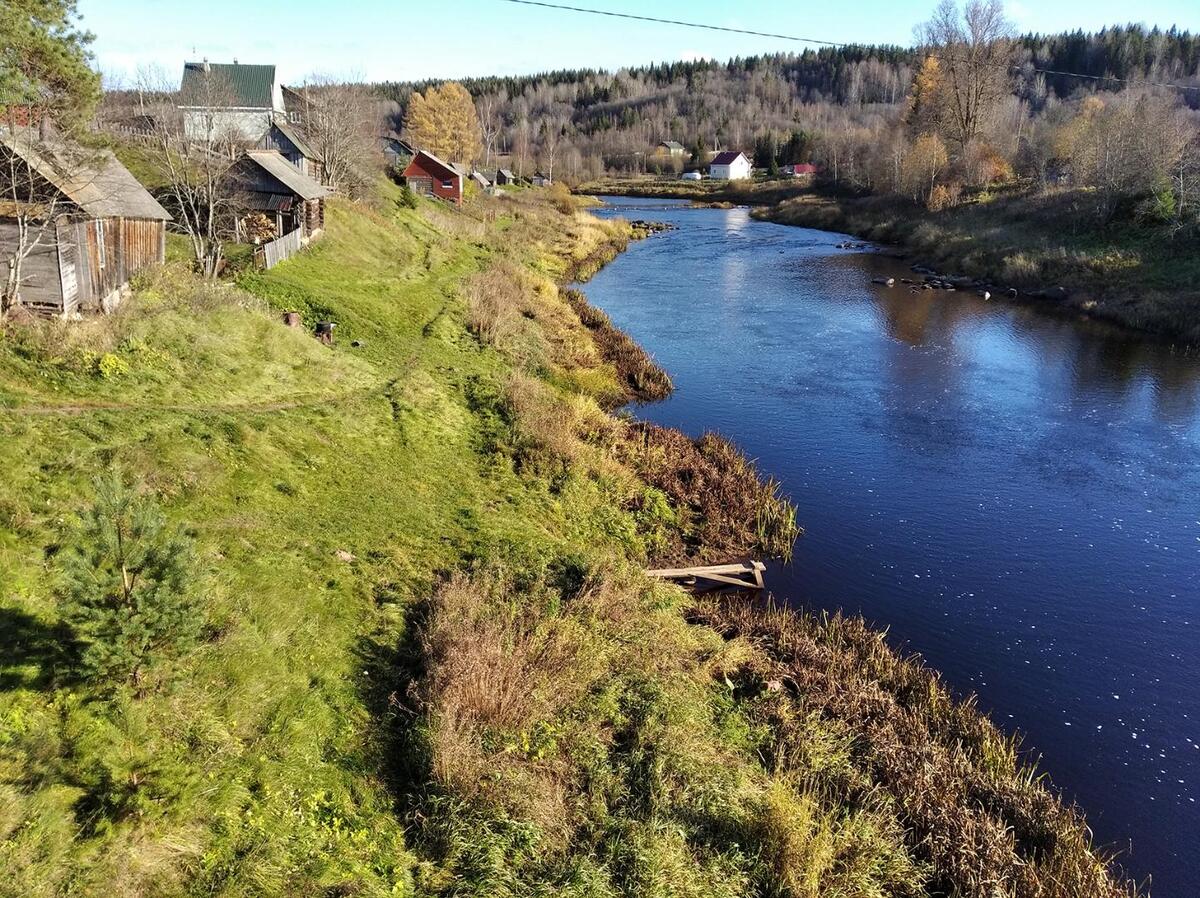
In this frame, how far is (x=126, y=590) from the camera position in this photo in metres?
8.39

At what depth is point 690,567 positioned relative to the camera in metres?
17.0

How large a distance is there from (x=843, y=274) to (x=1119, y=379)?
24878 mm

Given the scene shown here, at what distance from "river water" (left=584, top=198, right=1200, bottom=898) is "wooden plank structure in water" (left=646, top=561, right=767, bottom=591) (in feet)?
2.11

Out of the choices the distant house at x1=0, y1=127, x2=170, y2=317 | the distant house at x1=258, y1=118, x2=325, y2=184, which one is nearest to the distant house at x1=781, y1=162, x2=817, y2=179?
the distant house at x1=258, y1=118, x2=325, y2=184

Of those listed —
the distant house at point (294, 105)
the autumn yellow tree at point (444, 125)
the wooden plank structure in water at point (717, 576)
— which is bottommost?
the wooden plank structure in water at point (717, 576)

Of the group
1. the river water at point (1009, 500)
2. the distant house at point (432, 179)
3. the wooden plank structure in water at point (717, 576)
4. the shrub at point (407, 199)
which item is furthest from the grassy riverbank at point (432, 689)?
the distant house at point (432, 179)

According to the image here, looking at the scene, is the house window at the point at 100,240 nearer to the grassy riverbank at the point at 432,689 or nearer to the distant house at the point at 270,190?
the grassy riverbank at the point at 432,689

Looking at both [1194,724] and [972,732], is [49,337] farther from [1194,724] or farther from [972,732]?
[1194,724]

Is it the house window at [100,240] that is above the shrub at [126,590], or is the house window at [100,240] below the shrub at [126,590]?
above

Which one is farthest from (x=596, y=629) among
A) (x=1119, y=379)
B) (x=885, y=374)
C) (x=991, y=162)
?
(x=991, y=162)

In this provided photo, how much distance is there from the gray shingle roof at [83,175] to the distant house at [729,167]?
413 ft

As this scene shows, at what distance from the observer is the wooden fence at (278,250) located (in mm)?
29098

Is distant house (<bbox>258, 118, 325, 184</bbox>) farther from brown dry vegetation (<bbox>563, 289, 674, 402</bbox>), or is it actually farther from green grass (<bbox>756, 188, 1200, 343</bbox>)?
green grass (<bbox>756, 188, 1200, 343</bbox>)

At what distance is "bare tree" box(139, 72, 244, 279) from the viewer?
2728 centimetres
